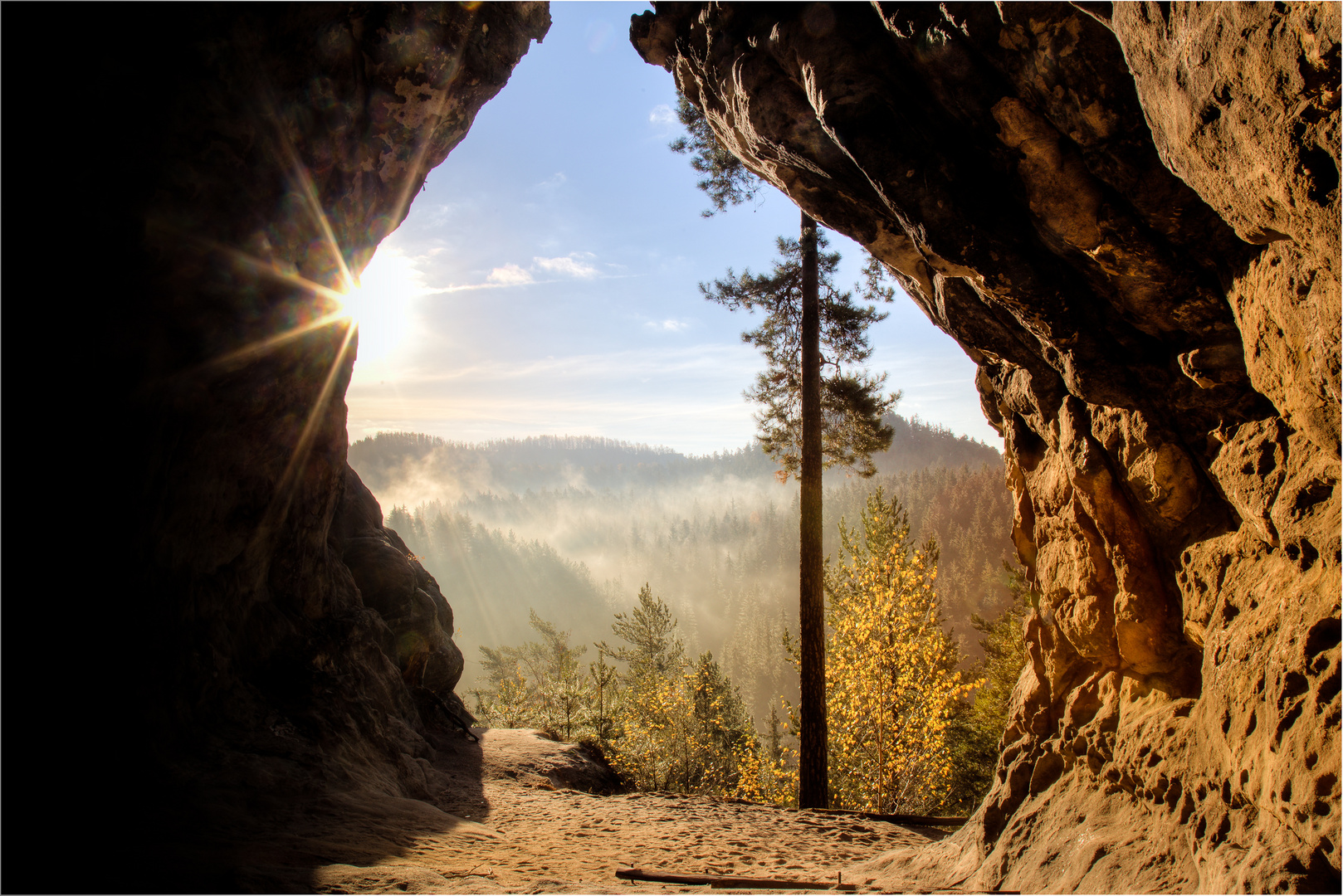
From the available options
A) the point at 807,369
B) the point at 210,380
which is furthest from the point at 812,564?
the point at 210,380

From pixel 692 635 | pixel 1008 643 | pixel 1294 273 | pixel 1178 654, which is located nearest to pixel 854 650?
pixel 1008 643

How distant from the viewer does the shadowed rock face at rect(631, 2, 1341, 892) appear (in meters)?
2.39

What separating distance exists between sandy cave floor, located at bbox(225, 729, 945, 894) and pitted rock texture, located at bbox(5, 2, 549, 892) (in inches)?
22.9

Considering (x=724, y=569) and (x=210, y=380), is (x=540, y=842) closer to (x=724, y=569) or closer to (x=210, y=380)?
(x=210, y=380)

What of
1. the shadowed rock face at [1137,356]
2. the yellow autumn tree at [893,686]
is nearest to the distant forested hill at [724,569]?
the yellow autumn tree at [893,686]

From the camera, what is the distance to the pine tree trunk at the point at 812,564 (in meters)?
8.76

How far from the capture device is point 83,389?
18.1 ft

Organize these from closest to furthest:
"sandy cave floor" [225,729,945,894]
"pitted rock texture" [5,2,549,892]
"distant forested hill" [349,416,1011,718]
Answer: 1. "sandy cave floor" [225,729,945,894]
2. "pitted rock texture" [5,2,549,892]
3. "distant forested hill" [349,416,1011,718]

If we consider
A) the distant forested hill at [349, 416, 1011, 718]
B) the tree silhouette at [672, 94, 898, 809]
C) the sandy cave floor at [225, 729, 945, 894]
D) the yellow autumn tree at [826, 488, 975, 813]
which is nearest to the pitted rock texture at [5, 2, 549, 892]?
the sandy cave floor at [225, 729, 945, 894]

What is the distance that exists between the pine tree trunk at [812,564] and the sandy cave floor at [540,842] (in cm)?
145

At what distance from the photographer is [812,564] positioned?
961 centimetres

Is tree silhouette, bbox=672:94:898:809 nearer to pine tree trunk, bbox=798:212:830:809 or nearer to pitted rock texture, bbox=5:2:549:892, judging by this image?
pine tree trunk, bbox=798:212:830:809

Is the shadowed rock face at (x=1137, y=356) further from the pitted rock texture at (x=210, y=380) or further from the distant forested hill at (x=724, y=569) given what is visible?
the distant forested hill at (x=724, y=569)

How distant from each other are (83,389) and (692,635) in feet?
405
